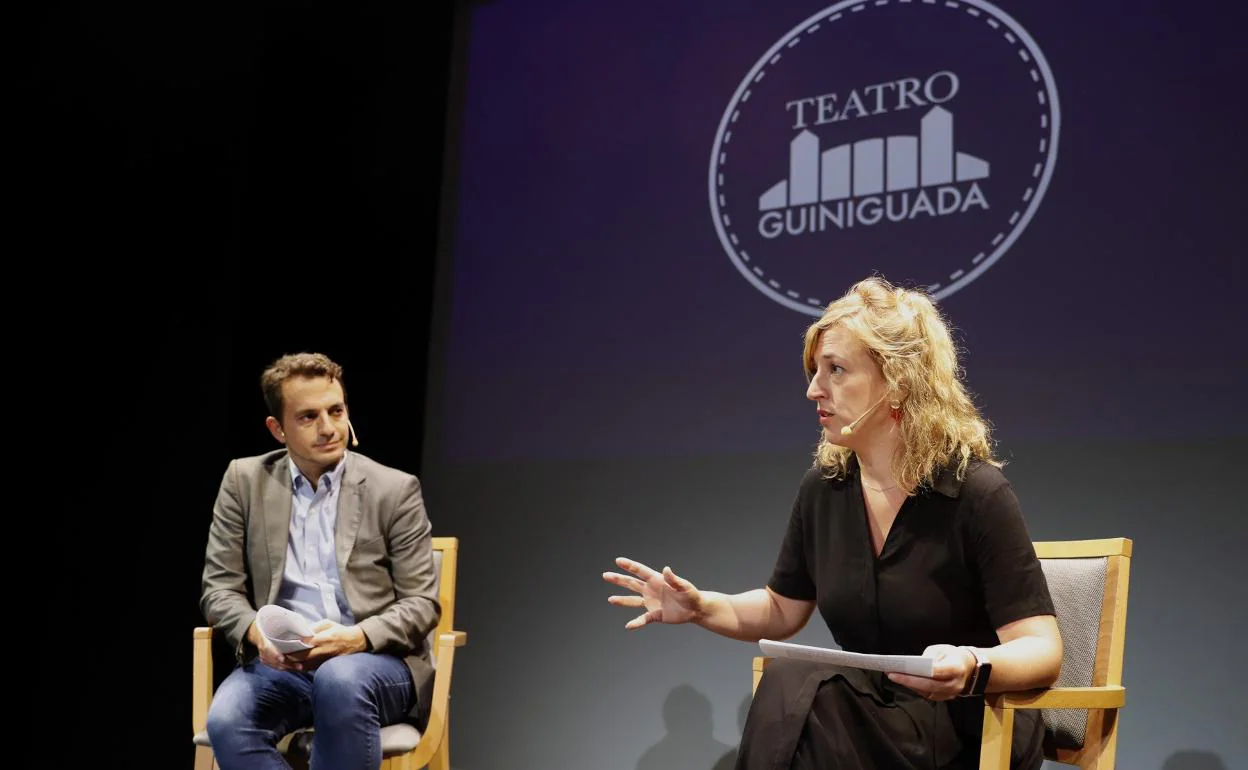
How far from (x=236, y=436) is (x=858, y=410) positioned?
104 inches

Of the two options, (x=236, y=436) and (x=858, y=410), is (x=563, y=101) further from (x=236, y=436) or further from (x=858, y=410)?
(x=858, y=410)

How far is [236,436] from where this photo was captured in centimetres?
406

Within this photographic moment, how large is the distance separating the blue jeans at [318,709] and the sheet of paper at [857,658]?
1.19 metres

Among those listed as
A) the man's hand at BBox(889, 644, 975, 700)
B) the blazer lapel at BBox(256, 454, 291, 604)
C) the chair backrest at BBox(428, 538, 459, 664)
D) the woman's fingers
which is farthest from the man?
the man's hand at BBox(889, 644, 975, 700)

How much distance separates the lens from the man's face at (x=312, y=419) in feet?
9.83

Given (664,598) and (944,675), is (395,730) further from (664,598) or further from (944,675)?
(944,675)

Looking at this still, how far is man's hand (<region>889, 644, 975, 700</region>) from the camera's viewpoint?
1712mm

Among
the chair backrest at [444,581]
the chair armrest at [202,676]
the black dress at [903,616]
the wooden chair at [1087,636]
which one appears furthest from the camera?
the chair backrest at [444,581]

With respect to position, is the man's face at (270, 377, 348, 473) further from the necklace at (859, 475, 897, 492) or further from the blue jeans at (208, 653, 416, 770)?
the necklace at (859, 475, 897, 492)

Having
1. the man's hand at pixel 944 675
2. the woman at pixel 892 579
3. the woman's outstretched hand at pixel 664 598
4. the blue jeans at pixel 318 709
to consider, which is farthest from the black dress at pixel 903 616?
the blue jeans at pixel 318 709

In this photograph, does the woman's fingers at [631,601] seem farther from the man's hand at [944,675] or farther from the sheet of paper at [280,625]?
the sheet of paper at [280,625]

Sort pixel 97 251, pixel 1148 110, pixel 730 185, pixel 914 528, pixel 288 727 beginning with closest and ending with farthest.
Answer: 1. pixel 914 528
2. pixel 288 727
3. pixel 1148 110
4. pixel 730 185
5. pixel 97 251

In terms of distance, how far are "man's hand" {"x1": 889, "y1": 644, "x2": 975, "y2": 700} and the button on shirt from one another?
163 centimetres

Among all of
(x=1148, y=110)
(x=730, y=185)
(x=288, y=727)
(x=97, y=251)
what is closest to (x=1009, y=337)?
(x=1148, y=110)
